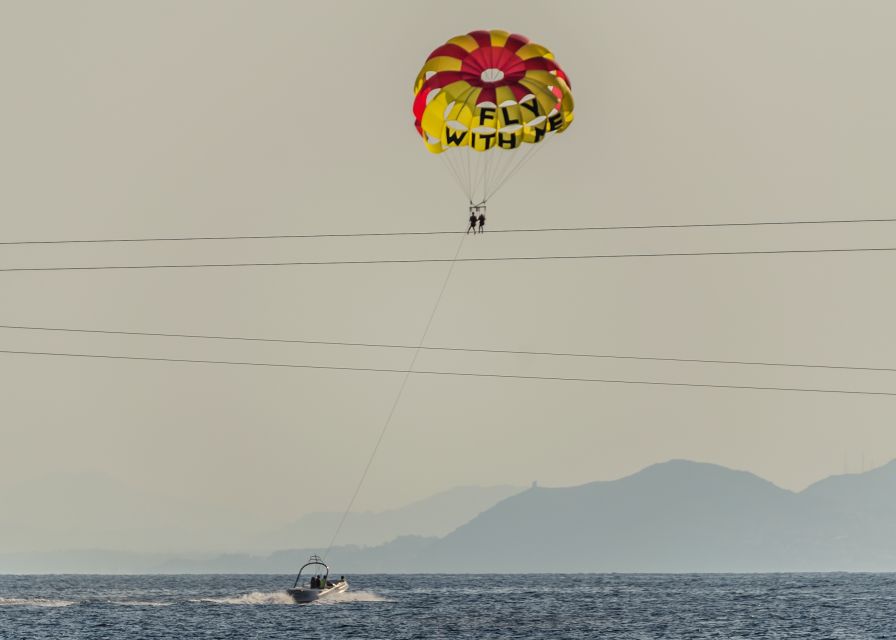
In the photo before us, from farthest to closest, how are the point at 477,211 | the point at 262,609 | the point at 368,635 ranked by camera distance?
the point at 262,609
the point at 368,635
the point at 477,211

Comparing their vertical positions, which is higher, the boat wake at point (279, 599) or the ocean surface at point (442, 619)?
the boat wake at point (279, 599)

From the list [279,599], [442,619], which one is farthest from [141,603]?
[442,619]

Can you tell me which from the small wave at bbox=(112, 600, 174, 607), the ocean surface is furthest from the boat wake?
the small wave at bbox=(112, 600, 174, 607)

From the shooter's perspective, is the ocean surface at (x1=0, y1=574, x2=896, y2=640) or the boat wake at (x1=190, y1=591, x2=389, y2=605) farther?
the boat wake at (x1=190, y1=591, x2=389, y2=605)

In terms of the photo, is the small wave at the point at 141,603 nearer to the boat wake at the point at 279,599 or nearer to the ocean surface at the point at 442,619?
the ocean surface at the point at 442,619

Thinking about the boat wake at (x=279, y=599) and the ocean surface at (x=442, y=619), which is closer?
the ocean surface at (x=442, y=619)

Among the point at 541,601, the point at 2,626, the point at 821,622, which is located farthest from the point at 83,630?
the point at 541,601

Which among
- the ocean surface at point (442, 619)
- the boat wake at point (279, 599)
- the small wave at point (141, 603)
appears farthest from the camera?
the boat wake at point (279, 599)

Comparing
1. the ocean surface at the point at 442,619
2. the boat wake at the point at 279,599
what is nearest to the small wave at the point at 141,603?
the ocean surface at the point at 442,619

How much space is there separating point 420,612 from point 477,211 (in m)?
74.3

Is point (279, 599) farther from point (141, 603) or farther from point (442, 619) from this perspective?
point (442, 619)

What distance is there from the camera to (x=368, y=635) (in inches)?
4080

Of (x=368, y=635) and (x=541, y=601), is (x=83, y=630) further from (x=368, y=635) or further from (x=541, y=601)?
(x=541, y=601)

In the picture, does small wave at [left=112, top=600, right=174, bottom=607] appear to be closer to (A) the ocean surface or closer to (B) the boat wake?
(A) the ocean surface
